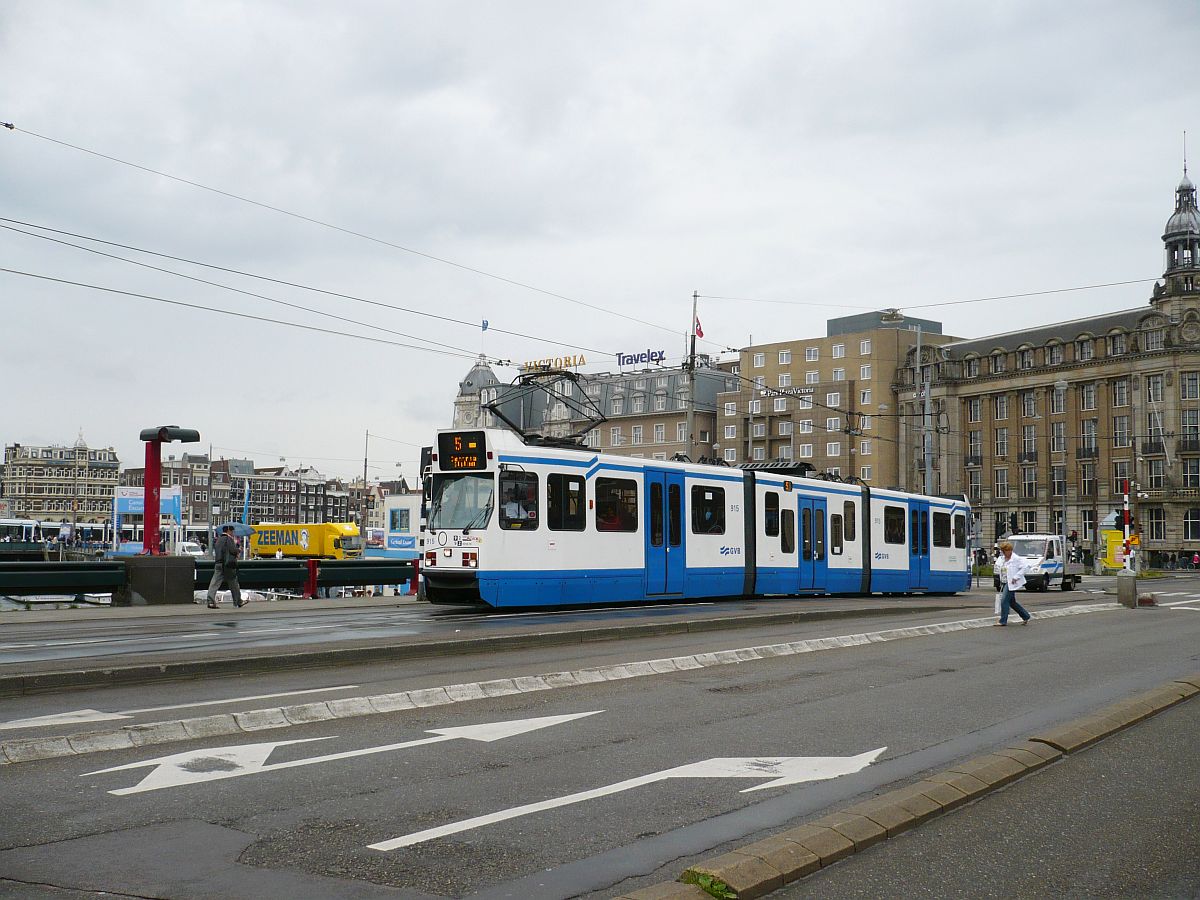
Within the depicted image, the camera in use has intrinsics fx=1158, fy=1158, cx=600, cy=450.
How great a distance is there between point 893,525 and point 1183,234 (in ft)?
209

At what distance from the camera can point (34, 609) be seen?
2427 cm

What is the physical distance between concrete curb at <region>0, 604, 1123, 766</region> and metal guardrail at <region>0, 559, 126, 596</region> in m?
15.0

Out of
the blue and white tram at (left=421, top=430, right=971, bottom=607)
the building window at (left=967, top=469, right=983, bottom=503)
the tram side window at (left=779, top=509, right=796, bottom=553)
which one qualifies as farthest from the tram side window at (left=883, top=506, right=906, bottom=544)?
the building window at (left=967, top=469, right=983, bottom=503)

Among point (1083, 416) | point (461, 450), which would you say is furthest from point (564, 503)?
point (1083, 416)

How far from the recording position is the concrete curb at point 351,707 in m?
7.65

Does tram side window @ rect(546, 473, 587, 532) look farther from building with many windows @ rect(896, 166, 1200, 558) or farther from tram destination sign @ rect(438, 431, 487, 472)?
building with many windows @ rect(896, 166, 1200, 558)

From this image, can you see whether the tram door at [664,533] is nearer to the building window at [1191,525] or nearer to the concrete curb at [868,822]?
the concrete curb at [868,822]

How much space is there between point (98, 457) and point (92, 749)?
20201cm

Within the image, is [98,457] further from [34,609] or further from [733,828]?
[733,828]

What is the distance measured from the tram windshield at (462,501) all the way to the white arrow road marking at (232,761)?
42.0 ft

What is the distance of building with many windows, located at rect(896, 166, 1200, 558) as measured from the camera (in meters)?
82.7

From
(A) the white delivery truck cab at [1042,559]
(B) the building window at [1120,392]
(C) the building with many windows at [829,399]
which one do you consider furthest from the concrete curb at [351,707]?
(C) the building with many windows at [829,399]

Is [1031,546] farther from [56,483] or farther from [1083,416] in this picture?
[56,483]

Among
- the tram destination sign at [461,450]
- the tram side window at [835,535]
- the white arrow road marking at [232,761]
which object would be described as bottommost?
the white arrow road marking at [232,761]
